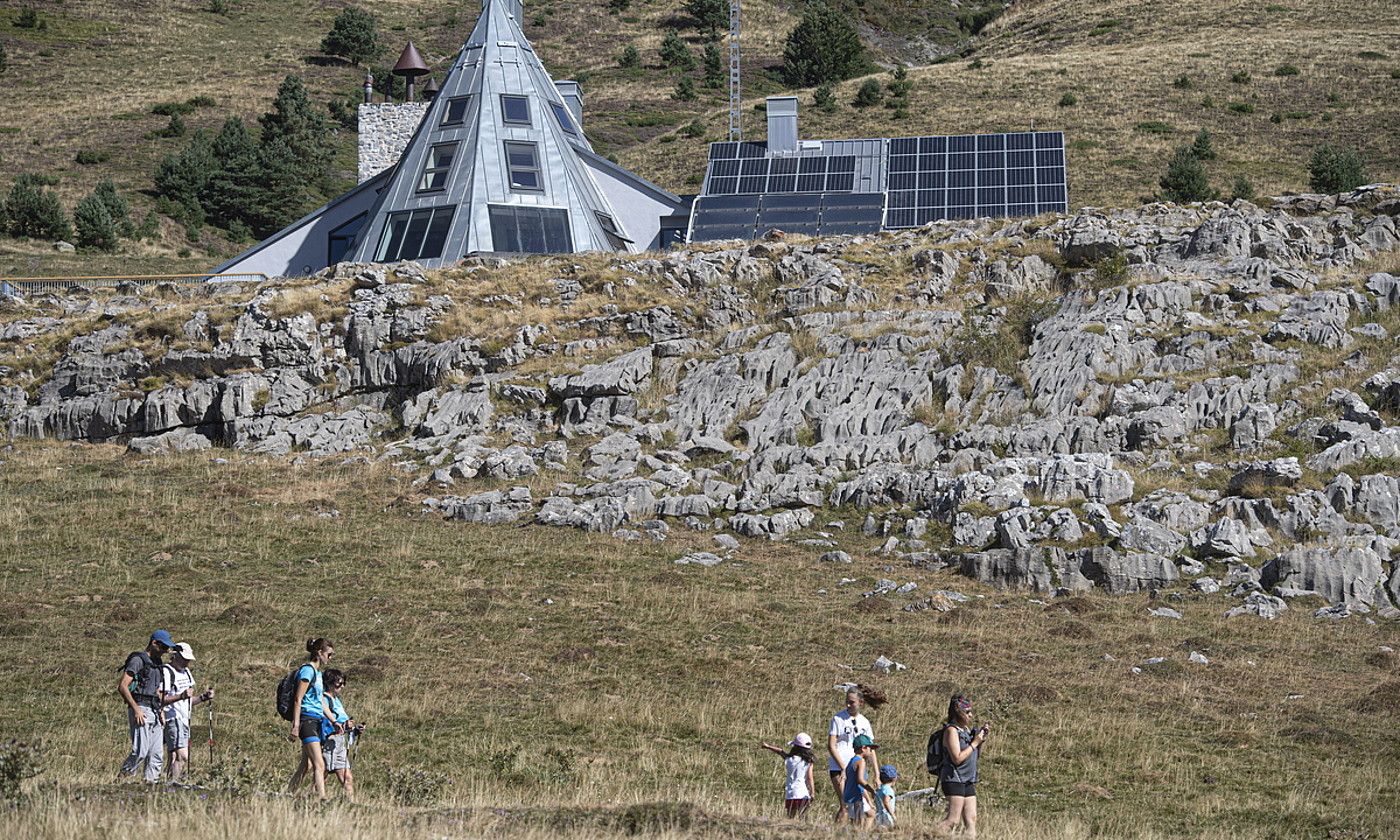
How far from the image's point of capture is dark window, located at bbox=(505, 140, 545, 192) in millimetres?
50125

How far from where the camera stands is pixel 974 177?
5438cm

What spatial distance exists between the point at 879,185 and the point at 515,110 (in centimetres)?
1267

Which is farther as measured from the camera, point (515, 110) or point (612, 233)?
point (515, 110)

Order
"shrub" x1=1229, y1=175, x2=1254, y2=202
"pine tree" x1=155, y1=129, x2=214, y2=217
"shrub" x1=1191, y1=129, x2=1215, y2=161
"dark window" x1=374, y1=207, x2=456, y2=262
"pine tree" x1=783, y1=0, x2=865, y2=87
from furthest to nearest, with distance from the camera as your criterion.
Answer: "pine tree" x1=783, y1=0, x2=865, y2=87 → "pine tree" x1=155, y1=129, x2=214, y2=217 → "shrub" x1=1191, y1=129, x2=1215, y2=161 → "shrub" x1=1229, y1=175, x2=1254, y2=202 → "dark window" x1=374, y1=207, x2=456, y2=262

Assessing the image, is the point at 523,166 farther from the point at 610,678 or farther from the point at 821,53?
the point at 821,53

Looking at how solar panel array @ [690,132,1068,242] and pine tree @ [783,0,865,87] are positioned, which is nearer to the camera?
solar panel array @ [690,132,1068,242]

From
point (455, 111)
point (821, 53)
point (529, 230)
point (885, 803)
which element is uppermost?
point (821, 53)

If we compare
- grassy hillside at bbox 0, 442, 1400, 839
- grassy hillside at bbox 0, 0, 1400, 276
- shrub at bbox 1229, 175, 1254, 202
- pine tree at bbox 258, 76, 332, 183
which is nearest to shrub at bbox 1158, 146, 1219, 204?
shrub at bbox 1229, 175, 1254, 202

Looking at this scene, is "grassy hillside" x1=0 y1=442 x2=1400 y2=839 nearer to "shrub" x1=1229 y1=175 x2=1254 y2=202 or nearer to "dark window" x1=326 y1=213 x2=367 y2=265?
"dark window" x1=326 y1=213 x2=367 y2=265

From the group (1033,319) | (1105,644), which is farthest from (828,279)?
(1105,644)

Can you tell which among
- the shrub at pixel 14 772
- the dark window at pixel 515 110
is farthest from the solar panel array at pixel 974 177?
the shrub at pixel 14 772

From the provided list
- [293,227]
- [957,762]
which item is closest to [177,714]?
[957,762]

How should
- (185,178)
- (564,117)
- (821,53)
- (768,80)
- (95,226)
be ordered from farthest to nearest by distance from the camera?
(768,80)
(821,53)
(185,178)
(95,226)
(564,117)

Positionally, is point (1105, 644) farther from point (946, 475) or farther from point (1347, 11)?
point (1347, 11)
